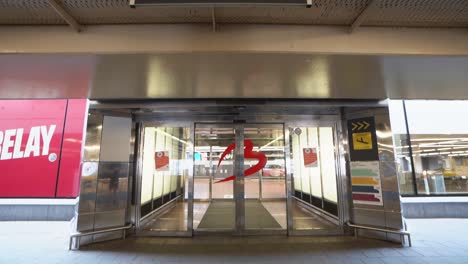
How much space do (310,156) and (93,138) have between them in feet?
15.7

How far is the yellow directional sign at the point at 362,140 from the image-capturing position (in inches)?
185

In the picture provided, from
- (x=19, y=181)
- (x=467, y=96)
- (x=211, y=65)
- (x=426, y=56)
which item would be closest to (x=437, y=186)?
(x=467, y=96)

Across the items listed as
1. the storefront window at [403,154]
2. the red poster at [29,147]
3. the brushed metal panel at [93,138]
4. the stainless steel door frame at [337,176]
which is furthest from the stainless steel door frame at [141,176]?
the storefront window at [403,154]

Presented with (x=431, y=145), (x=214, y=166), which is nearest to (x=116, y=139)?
(x=214, y=166)

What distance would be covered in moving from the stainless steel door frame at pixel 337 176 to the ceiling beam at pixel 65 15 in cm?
408

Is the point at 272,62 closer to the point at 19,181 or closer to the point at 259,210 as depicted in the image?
the point at 259,210

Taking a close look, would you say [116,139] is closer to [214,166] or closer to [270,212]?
[214,166]

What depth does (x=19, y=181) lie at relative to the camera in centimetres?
589

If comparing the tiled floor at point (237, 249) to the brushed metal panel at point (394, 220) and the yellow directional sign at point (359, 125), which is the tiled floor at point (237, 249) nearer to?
the brushed metal panel at point (394, 220)

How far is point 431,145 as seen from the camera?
250 inches

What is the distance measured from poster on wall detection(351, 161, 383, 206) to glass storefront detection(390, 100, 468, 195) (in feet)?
8.03

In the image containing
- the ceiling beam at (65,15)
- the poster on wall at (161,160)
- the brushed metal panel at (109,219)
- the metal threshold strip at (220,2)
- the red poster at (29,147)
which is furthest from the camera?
the red poster at (29,147)

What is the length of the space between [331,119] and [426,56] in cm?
272

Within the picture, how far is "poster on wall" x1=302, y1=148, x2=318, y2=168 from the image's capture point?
5.44 meters
